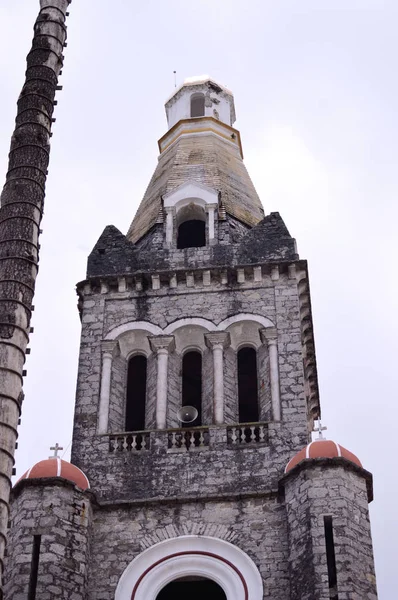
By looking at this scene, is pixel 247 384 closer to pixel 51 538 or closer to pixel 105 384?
pixel 105 384

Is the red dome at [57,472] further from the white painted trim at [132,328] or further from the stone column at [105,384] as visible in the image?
the white painted trim at [132,328]

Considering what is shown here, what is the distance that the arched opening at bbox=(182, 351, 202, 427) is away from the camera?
96.7 feet

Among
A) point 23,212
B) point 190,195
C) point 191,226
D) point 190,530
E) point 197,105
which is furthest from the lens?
point 197,105

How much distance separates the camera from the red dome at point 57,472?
82.0 ft

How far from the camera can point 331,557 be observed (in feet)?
76.5

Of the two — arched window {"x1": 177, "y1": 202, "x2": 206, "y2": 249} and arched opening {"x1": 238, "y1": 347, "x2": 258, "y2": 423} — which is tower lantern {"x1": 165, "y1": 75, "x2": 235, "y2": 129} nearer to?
arched window {"x1": 177, "y1": 202, "x2": 206, "y2": 249}

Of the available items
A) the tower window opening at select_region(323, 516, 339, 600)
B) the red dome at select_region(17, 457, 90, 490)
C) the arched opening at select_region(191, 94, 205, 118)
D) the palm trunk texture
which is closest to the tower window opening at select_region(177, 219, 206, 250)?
the arched opening at select_region(191, 94, 205, 118)

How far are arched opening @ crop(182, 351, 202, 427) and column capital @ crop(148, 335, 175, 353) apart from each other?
714 mm

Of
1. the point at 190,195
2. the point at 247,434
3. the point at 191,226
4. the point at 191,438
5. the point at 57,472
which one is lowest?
the point at 57,472

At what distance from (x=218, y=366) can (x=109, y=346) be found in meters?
2.57

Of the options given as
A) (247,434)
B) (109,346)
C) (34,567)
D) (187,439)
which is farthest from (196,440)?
(34,567)

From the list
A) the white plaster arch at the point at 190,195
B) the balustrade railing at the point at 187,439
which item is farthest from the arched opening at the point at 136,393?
the white plaster arch at the point at 190,195

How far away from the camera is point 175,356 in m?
29.4

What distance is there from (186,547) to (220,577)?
973 millimetres
